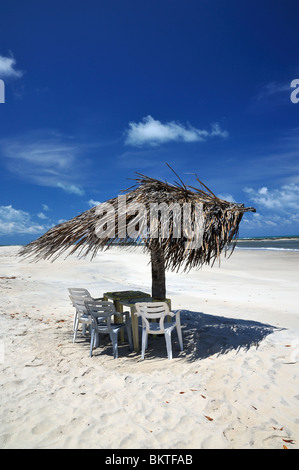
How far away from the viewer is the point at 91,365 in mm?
4555

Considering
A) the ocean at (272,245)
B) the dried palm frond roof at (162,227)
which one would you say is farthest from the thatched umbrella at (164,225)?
the ocean at (272,245)

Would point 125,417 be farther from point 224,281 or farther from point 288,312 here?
point 224,281

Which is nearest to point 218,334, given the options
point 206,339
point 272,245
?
point 206,339

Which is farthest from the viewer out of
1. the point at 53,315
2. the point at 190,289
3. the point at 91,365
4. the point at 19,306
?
the point at 190,289

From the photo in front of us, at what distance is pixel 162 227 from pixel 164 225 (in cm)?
5

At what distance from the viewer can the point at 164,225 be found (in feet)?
16.0

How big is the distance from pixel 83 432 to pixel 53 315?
4.99 m

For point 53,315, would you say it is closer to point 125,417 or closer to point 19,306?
point 19,306

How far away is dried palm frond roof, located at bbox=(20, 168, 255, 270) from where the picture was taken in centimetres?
492

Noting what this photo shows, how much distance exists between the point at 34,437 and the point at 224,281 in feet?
38.3
